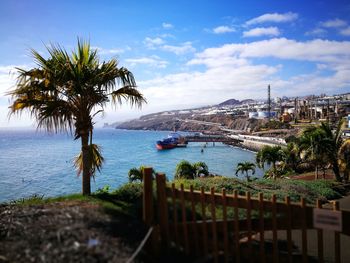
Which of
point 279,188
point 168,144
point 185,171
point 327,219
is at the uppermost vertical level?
point 327,219

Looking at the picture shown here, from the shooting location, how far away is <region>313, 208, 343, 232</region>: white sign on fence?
5.08 m

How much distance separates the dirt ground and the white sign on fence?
3078 millimetres

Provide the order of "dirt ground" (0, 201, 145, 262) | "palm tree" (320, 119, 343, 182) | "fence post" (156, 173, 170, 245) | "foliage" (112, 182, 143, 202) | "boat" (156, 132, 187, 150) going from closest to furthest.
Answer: "dirt ground" (0, 201, 145, 262) < "fence post" (156, 173, 170, 245) < "foliage" (112, 182, 143, 202) < "palm tree" (320, 119, 343, 182) < "boat" (156, 132, 187, 150)

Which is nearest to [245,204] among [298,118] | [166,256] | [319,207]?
[319,207]

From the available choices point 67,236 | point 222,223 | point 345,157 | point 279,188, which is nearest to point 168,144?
point 345,157

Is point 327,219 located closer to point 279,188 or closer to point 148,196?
point 148,196

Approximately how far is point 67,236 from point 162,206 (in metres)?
1.71

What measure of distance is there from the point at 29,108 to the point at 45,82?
3.04ft

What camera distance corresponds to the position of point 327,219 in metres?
5.16

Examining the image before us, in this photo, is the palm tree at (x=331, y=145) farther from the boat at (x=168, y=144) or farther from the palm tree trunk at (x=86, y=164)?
the boat at (x=168, y=144)

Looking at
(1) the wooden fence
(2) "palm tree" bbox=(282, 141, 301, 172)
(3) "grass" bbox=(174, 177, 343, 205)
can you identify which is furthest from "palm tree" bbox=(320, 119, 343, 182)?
(1) the wooden fence

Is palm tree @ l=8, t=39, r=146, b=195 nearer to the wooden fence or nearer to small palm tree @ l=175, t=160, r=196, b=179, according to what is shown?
the wooden fence

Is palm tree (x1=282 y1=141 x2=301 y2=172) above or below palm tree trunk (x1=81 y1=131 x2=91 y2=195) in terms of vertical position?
below

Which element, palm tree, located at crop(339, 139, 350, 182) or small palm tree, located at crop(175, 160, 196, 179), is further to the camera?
small palm tree, located at crop(175, 160, 196, 179)
